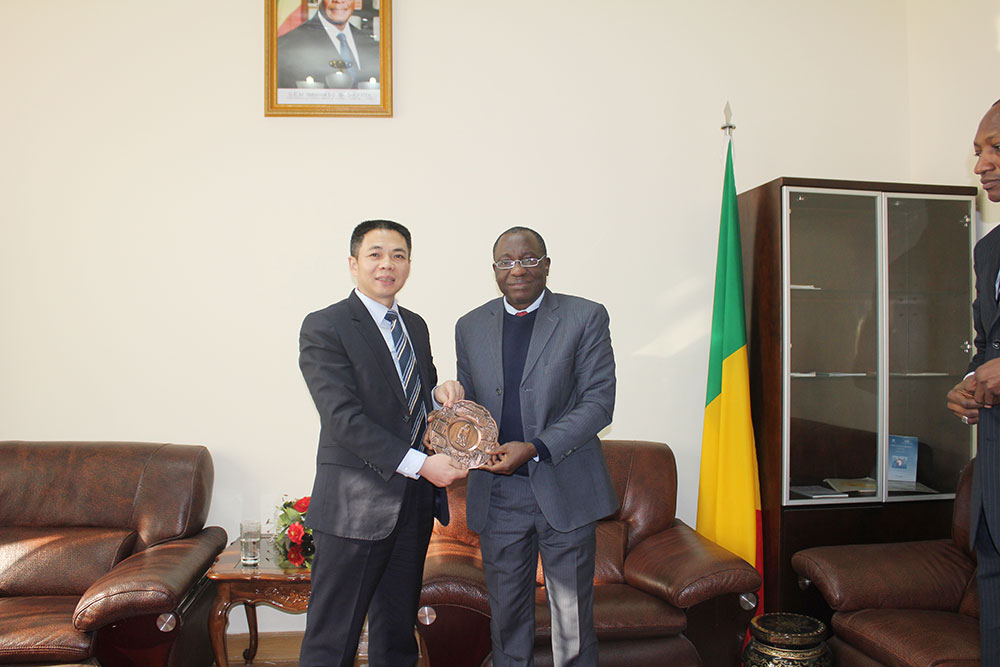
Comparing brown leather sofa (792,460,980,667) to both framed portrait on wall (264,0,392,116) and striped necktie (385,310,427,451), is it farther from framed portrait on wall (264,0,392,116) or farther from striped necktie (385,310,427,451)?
framed portrait on wall (264,0,392,116)

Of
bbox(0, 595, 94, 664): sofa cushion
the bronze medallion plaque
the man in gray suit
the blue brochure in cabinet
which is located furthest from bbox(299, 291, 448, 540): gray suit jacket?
the blue brochure in cabinet

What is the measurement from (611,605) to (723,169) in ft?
7.36

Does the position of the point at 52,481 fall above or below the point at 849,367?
below

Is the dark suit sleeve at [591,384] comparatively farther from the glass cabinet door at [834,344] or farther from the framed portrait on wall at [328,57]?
→ the framed portrait on wall at [328,57]

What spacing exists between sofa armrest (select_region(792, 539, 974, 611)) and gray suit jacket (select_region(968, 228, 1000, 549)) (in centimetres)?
78

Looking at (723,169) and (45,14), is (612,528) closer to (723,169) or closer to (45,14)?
(723,169)

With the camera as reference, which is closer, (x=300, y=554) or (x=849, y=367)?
(x=300, y=554)

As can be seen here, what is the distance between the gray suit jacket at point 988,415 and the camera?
1850 millimetres

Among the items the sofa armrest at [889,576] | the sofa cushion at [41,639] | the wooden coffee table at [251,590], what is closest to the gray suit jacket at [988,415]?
the sofa armrest at [889,576]

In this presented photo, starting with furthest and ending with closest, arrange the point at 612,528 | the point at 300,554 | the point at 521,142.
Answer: the point at 521,142, the point at 612,528, the point at 300,554

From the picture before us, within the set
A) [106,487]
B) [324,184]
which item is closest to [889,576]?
[324,184]

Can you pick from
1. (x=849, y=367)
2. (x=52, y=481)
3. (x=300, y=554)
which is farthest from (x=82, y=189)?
(x=849, y=367)

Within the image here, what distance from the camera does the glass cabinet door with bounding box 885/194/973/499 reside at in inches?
133

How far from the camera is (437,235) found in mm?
3547
